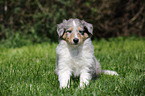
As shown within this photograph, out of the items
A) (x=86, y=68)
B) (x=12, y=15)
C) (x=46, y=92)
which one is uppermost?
(x=12, y=15)

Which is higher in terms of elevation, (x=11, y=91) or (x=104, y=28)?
(x=104, y=28)

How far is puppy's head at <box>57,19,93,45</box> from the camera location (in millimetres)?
3166

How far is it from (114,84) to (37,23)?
18.2 feet

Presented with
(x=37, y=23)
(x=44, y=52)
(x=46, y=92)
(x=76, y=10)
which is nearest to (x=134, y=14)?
(x=76, y=10)

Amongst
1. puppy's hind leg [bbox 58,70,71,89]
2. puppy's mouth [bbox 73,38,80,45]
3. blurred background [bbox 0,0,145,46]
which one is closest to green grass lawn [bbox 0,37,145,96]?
puppy's hind leg [bbox 58,70,71,89]

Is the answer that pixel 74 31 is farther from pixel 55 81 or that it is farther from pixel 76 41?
pixel 55 81

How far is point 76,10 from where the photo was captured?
26.9 feet

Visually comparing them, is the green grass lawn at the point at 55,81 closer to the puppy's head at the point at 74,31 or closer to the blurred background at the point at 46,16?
the puppy's head at the point at 74,31

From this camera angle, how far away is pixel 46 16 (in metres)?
7.96

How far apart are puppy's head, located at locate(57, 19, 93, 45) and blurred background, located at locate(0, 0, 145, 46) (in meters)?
4.53

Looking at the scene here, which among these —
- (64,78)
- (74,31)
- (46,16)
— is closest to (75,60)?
(64,78)

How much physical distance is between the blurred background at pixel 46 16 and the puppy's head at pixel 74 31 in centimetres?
453

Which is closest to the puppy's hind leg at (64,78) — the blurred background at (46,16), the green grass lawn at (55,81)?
the green grass lawn at (55,81)

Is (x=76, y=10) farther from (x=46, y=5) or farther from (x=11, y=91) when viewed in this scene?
(x=11, y=91)
